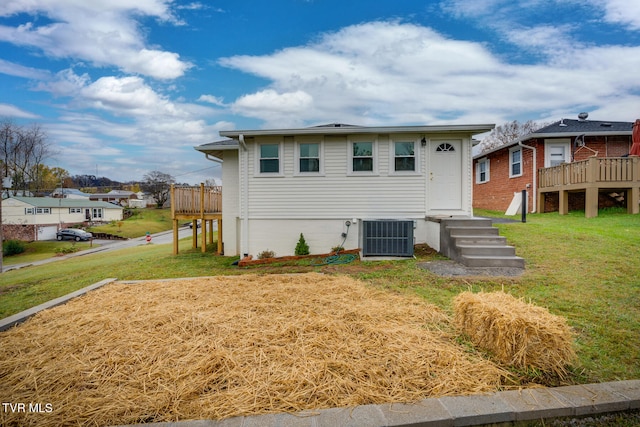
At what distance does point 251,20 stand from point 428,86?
8.14m

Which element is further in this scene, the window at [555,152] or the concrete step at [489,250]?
the window at [555,152]

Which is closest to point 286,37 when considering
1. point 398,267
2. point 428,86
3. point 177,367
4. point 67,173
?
point 428,86

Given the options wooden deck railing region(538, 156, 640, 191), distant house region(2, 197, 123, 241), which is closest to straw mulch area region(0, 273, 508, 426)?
wooden deck railing region(538, 156, 640, 191)

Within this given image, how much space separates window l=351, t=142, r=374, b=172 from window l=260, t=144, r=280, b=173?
2238mm

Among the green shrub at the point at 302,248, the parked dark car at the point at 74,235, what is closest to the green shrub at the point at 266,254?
the green shrub at the point at 302,248

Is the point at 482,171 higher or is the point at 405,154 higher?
the point at 482,171

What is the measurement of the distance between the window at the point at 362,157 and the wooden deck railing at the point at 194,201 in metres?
5.51

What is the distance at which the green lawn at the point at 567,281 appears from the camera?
2.89m

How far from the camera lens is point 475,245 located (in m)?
6.80

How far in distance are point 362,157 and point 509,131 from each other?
29.9 metres

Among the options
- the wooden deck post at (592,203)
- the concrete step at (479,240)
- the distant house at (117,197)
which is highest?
the distant house at (117,197)

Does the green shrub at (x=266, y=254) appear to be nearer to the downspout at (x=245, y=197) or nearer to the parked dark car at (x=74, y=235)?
the downspout at (x=245, y=197)

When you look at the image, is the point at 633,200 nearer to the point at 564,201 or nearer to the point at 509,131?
the point at 564,201

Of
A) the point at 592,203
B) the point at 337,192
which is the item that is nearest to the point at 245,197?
the point at 337,192
